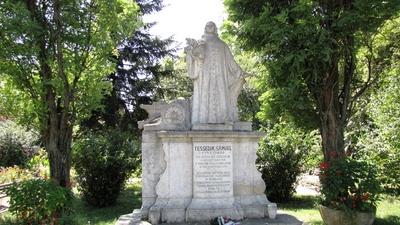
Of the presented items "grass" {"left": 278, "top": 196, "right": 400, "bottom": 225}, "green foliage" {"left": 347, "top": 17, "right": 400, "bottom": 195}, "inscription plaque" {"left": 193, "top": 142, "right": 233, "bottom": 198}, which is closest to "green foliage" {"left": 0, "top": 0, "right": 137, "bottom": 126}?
"inscription plaque" {"left": 193, "top": 142, "right": 233, "bottom": 198}

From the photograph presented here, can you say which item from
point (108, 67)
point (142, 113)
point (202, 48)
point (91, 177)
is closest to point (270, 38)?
point (202, 48)

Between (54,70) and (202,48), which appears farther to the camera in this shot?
(54,70)

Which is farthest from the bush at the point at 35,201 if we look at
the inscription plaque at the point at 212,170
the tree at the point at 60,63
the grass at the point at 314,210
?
the grass at the point at 314,210

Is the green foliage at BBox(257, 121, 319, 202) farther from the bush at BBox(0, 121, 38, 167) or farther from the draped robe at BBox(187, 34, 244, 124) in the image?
the bush at BBox(0, 121, 38, 167)

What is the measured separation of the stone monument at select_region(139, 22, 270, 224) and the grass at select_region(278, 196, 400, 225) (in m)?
2.16

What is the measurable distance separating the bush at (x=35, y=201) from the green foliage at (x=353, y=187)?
518 centimetres

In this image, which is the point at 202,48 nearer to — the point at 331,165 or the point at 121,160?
A: the point at 331,165

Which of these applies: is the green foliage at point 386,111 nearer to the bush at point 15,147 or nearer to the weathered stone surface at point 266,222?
the weathered stone surface at point 266,222

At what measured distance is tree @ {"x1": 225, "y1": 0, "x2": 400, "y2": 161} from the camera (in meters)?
10.7

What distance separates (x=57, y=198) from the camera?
24.7 ft

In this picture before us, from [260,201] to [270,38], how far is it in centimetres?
451

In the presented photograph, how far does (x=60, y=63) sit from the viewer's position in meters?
11.9

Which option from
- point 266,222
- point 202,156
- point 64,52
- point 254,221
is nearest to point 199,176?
point 202,156

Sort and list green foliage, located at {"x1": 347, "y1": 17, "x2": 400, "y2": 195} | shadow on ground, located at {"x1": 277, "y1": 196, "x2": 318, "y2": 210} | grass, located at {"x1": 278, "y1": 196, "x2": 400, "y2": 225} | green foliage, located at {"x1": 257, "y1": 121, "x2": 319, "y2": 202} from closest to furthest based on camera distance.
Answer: grass, located at {"x1": 278, "y1": 196, "x2": 400, "y2": 225} < green foliage, located at {"x1": 347, "y1": 17, "x2": 400, "y2": 195} < shadow on ground, located at {"x1": 277, "y1": 196, "x2": 318, "y2": 210} < green foliage, located at {"x1": 257, "y1": 121, "x2": 319, "y2": 202}
